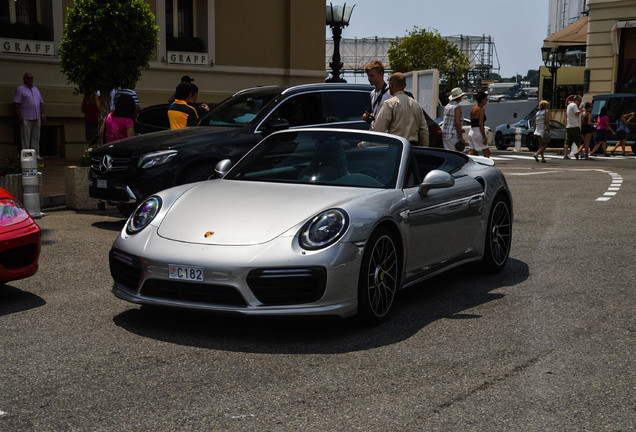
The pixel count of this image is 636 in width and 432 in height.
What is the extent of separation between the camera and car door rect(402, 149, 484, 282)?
6.22 metres

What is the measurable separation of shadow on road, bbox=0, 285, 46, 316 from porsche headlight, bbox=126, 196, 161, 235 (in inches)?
38.5

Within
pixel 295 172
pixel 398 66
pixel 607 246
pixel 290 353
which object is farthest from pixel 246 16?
pixel 398 66

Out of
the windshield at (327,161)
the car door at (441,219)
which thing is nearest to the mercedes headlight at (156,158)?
the windshield at (327,161)

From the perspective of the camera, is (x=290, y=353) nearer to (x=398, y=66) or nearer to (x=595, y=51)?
(x=595, y=51)

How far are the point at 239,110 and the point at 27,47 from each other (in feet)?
38.3

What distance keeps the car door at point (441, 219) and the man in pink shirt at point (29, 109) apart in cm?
1326

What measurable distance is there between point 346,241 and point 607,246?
15.7ft

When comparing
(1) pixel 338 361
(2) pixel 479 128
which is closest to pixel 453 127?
(2) pixel 479 128

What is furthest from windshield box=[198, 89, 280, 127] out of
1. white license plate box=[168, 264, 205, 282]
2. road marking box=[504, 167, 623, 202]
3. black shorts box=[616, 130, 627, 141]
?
black shorts box=[616, 130, 627, 141]

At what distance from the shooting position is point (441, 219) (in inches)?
260

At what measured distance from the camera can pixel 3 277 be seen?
6.12 m

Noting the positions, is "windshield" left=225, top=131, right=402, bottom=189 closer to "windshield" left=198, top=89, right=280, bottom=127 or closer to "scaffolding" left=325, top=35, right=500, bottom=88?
"windshield" left=198, top=89, right=280, bottom=127

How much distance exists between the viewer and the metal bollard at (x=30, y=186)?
1120 centimetres

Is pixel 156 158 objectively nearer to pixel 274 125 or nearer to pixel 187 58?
pixel 274 125
